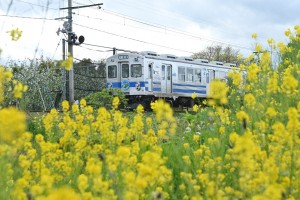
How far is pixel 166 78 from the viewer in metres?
21.9

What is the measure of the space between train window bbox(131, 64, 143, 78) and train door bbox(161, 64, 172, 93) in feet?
3.59

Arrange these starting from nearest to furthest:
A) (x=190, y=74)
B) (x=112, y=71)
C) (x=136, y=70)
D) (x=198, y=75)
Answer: (x=136, y=70) → (x=112, y=71) → (x=190, y=74) → (x=198, y=75)

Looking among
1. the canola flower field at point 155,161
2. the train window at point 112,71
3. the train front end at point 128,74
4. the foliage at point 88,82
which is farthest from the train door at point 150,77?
the canola flower field at point 155,161

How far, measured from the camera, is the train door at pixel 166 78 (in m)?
21.8

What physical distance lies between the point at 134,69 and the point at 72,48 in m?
4.46

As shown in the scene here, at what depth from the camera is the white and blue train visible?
2119 centimetres

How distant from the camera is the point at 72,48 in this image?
24406 mm

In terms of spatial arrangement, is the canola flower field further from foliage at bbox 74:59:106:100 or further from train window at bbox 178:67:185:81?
foliage at bbox 74:59:106:100

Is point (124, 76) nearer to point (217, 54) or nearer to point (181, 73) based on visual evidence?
point (181, 73)

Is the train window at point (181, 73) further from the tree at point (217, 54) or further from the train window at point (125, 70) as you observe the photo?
the tree at point (217, 54)

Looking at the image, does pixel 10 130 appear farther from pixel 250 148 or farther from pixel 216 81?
pixel 216 81

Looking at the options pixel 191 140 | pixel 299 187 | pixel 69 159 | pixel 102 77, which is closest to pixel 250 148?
pixel 299 187

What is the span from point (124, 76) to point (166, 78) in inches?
72.9

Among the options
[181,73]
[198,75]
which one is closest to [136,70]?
[181,73]
